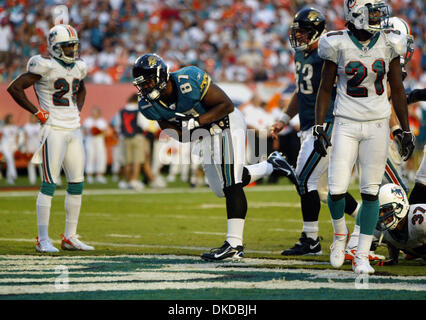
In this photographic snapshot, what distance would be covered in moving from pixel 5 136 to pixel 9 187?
5.64 feet

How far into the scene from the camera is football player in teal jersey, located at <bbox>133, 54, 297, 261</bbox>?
5.92 meters

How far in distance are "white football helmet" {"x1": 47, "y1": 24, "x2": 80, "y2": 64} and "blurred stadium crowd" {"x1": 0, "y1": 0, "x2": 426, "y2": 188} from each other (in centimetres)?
927

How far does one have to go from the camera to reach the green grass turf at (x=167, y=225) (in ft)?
22.2

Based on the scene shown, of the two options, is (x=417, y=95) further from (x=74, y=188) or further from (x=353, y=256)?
(x=74, y=188)

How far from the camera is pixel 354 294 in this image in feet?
14.2

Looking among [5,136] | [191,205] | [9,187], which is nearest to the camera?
[191,205]

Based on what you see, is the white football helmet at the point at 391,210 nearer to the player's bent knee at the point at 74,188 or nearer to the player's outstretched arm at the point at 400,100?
the player's outstretched arm at the point at 400,100

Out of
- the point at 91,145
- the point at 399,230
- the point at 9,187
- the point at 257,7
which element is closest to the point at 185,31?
the point at 257,7

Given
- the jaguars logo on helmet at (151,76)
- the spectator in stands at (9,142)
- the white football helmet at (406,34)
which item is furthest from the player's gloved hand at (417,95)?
the spectator in stands at (9,142)

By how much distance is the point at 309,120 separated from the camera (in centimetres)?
665

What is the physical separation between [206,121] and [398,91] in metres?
1.42

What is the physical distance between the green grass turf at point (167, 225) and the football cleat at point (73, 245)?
0.35ft

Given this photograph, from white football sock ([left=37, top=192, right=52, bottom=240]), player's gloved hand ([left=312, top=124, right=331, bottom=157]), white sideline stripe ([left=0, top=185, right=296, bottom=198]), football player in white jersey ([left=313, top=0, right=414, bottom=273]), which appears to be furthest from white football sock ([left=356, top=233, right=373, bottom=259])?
white sideline stripe ([left=0, top=185, right=296, bottom=198])

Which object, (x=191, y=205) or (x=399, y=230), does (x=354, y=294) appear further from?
(x=191, y=205)
